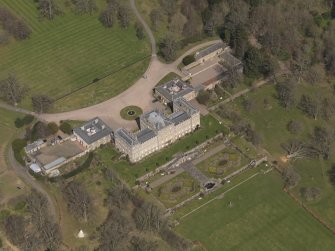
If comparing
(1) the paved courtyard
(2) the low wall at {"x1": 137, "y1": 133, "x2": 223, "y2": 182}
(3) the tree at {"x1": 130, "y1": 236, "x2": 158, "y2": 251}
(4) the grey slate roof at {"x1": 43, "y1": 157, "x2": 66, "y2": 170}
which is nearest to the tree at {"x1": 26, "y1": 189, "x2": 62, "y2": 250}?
(4) the grey slate roof at {"x1": 43, "y1": 157, "x2": 66, "y2": 170}

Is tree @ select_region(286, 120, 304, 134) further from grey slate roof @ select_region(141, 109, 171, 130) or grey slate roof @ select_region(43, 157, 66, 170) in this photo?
grey slate roof @ select_region(43, 157, 66, 170)

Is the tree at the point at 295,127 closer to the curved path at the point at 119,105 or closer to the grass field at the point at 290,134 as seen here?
the grass field at the point at 290,134

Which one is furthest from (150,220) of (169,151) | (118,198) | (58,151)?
(58,151)

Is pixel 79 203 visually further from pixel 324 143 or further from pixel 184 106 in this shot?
pixel 324 143

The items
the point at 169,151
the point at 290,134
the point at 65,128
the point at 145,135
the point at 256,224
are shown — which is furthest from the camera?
the point at 290,134

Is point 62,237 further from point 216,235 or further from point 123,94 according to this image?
point 123,94
